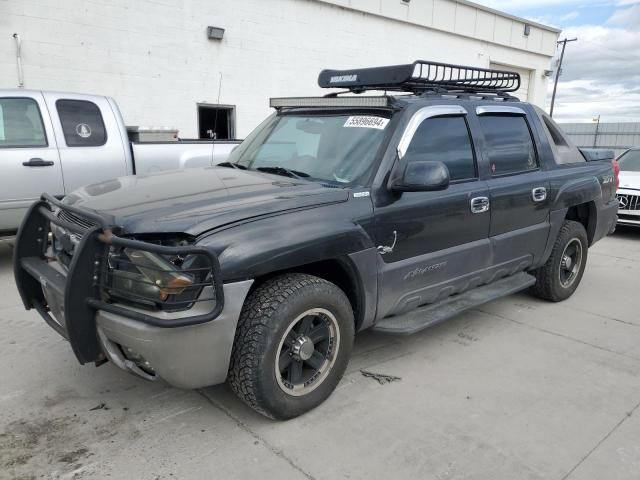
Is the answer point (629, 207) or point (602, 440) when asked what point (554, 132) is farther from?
point (629, 207)

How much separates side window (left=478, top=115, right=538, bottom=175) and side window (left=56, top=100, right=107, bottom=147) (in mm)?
4390

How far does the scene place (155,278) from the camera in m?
2.50

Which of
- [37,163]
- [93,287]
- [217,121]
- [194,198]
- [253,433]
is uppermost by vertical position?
[217,121]

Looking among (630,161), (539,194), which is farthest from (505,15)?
(539,194)

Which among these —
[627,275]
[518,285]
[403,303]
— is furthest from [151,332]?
[627,275]

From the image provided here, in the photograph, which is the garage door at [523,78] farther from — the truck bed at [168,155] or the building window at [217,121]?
the truck bed at [168,155]

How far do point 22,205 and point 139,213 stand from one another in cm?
373

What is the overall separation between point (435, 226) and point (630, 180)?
22.2ft

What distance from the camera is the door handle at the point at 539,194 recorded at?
4.39 meters

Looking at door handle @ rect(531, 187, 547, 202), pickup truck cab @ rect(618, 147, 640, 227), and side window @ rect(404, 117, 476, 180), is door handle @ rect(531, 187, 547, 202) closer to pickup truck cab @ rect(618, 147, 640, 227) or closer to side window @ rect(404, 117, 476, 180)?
side window @ rect(404, 117, 476, 180)

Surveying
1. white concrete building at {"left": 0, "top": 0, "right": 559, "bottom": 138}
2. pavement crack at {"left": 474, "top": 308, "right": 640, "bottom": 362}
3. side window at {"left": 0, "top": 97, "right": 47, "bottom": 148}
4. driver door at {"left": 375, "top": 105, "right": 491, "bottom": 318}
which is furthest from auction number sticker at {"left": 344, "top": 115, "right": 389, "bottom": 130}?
white concrete building at {"left": 0, "top": 0, "right": 559, "bottom": 138}

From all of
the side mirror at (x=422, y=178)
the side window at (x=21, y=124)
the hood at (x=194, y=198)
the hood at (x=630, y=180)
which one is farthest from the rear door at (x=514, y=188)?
the hood at (x=630, y=180)

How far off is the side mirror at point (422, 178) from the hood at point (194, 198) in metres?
0.38

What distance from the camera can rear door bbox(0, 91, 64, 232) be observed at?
5.54 meters
